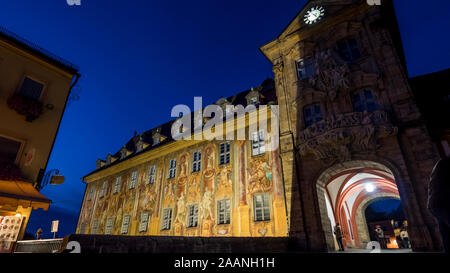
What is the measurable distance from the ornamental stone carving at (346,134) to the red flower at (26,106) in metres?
15.0

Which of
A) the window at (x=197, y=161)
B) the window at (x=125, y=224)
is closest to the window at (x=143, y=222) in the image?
the window at (x=125, y=224)

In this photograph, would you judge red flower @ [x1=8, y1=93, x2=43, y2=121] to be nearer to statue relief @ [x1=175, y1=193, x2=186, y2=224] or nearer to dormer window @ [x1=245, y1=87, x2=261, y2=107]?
statue relief @ [x1=175, y1=193, x2=186, y2=224]

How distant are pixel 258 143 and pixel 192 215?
22.4 ft

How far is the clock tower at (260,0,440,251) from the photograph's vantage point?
10078 millimetres

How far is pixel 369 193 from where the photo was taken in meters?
18.9

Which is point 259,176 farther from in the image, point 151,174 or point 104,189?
point 104,189

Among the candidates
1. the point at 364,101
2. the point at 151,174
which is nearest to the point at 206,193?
the point at 151,174

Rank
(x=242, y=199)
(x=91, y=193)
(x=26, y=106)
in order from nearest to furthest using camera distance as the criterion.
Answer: (x=26, y=106) → (x=242, y=199) → (x=91, y=193)

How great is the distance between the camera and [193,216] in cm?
1648

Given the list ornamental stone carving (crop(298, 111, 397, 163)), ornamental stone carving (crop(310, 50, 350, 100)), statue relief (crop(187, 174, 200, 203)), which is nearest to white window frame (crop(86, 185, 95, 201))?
statue relief (crop(187, 174, 200, 203))
